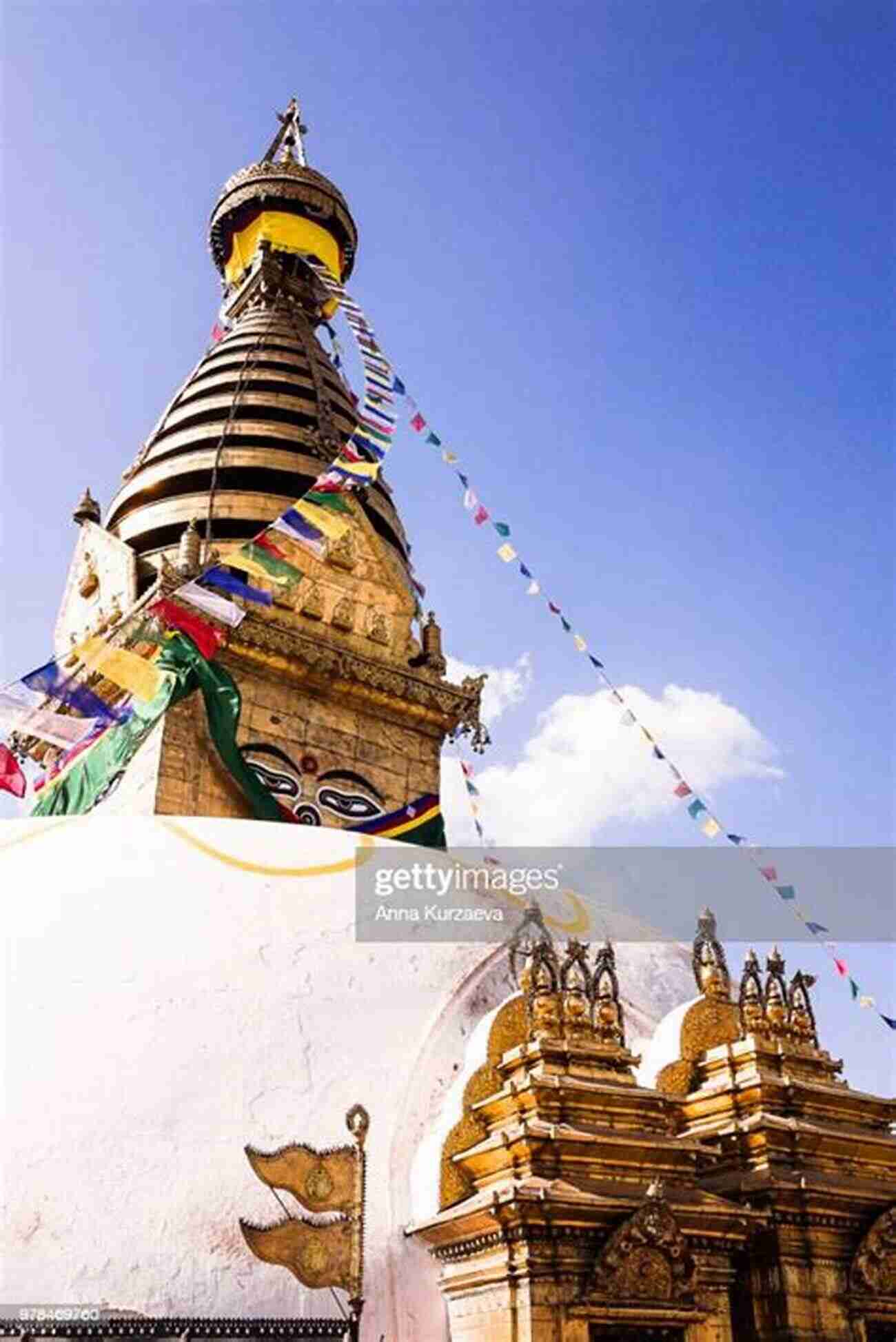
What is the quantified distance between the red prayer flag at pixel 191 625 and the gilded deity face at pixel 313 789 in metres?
1.30

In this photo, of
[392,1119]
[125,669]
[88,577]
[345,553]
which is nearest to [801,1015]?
[392,1119]

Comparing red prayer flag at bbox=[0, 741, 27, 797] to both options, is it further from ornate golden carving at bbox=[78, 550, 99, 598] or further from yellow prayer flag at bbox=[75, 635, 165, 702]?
ornate golden carving at bbox=[78, 550, 99, 598]

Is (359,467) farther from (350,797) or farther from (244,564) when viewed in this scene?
(350,797)

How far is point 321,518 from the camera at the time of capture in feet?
51.2

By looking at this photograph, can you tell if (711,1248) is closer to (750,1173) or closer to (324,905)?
(750,1173)

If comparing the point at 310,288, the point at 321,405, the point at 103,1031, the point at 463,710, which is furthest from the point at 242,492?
the point at 103,1031

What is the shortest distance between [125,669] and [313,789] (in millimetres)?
2734

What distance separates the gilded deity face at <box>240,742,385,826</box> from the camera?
15.4 meters

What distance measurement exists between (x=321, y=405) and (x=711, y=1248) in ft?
49.6

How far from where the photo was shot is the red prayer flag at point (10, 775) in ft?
45.1

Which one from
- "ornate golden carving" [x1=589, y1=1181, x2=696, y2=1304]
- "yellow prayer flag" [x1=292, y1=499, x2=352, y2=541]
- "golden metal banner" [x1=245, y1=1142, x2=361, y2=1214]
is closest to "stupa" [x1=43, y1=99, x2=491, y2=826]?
"yellow prayer flag" [x1=292, y1=499, x2=352, y2=541]

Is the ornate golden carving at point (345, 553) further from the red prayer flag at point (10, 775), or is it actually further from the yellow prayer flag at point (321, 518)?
the red prayer flag at point (10, 775)

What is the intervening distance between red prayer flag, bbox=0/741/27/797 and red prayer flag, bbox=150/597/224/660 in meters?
2.29

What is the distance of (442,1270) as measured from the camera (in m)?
6.91
